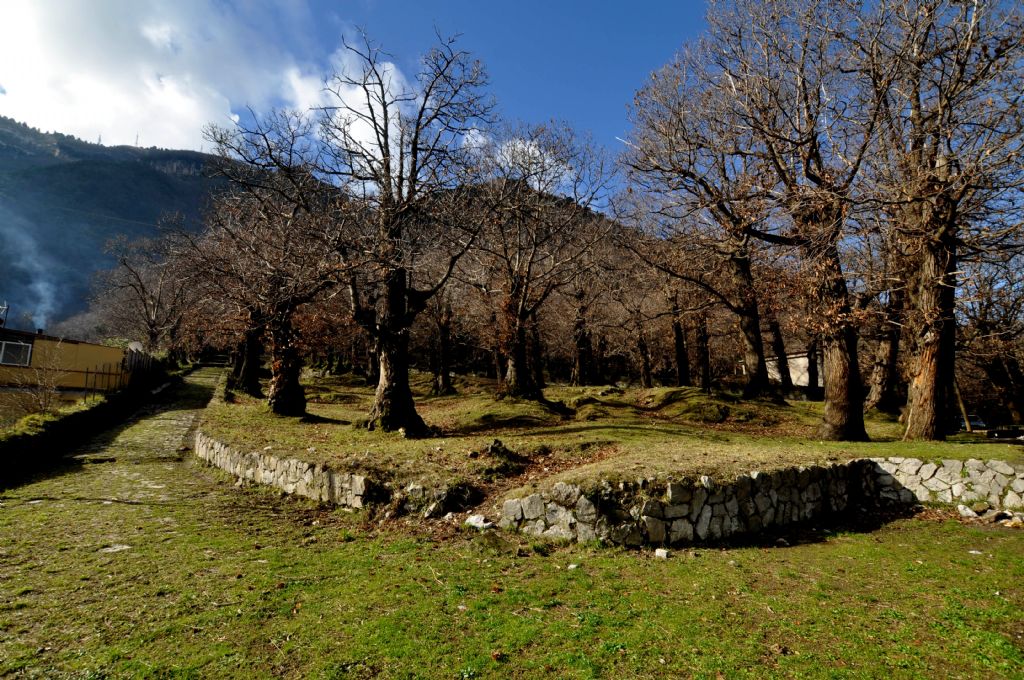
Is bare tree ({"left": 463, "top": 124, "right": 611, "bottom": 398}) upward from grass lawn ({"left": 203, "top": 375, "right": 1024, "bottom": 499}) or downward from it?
upward

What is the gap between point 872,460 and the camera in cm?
1062

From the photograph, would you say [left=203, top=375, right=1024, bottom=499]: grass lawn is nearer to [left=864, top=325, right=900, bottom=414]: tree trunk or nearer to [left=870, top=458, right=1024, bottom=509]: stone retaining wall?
[left=870, top=458, right=1024, bottom=509]: stone retaining wall

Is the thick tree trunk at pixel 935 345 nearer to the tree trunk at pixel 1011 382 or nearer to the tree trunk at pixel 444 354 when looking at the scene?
the tree trunk at pixel 1011 382

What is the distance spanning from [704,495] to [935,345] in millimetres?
8163

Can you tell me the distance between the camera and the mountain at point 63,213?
113 metres

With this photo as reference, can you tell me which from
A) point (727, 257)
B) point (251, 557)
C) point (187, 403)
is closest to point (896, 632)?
point (251, 557)

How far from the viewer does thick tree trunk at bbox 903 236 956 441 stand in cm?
1205

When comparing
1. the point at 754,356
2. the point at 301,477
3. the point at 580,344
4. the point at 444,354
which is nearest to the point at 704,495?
the point at 301,477

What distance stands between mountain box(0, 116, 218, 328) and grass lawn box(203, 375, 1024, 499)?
100 m

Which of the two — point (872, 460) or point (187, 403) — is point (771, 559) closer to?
point (872, 460)

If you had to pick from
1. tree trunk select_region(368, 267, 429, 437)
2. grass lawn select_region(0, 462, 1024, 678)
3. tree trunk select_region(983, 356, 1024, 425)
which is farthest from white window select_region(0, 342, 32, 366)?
tree trunk select_region(983, 356, 1024, 425)

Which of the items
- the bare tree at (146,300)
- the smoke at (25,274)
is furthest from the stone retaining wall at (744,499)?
the smoke at (25,274)

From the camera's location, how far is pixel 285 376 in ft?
61.5

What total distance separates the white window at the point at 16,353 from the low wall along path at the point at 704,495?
24121 millimetres
